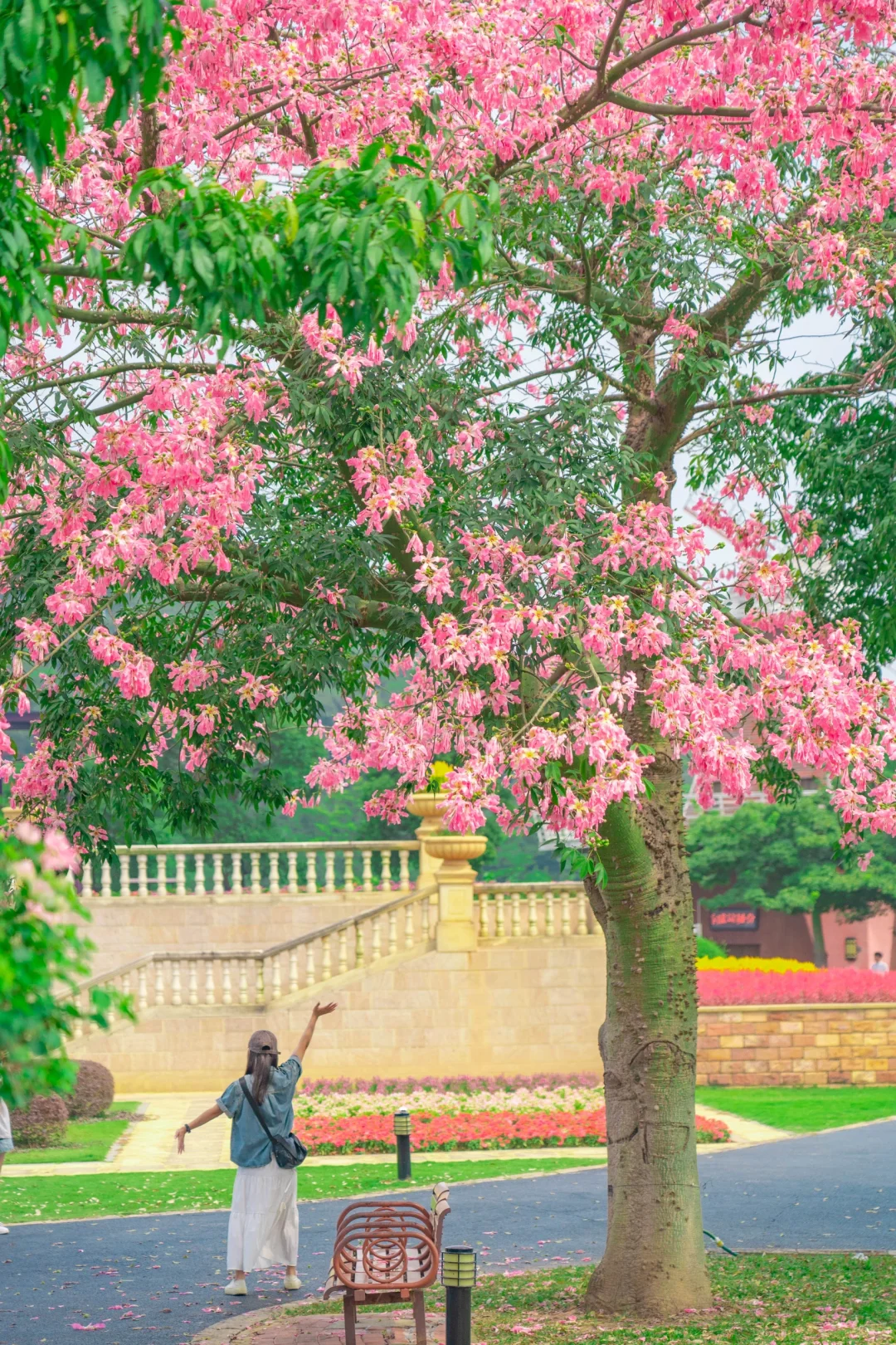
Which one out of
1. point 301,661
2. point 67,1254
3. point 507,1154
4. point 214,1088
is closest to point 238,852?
point 214,1088

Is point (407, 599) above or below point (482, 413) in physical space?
below

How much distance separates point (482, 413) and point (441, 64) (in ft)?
6.66

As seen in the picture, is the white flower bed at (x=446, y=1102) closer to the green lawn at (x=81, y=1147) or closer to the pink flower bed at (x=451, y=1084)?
the pink flower bed at (x=451, y=1084)

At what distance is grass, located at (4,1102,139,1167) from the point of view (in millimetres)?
18125

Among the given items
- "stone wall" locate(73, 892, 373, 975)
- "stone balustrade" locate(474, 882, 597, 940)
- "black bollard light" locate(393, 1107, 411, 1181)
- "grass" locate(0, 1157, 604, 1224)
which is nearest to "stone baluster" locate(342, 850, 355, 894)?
"stone wall" locate(73, 892, 373, 975)

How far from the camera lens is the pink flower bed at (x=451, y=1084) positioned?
23141mm

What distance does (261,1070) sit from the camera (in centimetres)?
1094

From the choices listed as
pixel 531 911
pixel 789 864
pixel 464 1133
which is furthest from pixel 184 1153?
pixel 789 864

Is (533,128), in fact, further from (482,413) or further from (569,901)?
(569,901)

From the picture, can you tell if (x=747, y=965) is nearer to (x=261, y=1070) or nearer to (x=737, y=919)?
(x=737, y=919)

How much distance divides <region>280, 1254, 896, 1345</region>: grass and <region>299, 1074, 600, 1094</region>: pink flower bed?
11.4m

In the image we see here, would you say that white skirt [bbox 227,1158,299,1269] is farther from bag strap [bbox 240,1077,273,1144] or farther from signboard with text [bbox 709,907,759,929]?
signboard with text [bbox 709,907,759,929]

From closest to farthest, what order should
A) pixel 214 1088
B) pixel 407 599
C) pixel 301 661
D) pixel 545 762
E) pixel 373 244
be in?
pixel 373 244 → pixel 545 762 → pixel 407 599 → pixel 301 661 → pixel 214 1088

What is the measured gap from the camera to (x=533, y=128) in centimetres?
884
